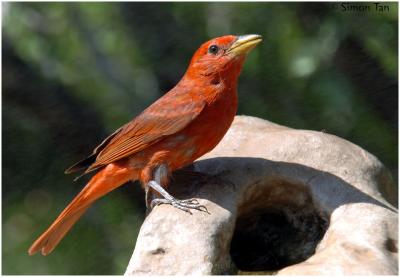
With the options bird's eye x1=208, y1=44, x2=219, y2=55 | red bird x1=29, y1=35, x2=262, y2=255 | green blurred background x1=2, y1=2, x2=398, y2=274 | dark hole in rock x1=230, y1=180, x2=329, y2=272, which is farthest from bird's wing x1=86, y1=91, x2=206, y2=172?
green blurred background x1=2, y1=2, x2=398, y2=274

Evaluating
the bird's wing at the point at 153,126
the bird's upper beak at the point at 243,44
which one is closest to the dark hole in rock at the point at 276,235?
the bird's wing at the point at 153,126

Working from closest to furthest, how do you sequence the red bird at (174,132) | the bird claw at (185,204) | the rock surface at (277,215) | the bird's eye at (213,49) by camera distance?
the rock surface at (277,215) < the bird claw at (185,204) < the red bird at (174,132) < the bird's eye at (213,49)

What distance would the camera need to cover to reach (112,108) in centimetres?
575

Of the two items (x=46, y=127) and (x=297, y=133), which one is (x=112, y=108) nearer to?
(x=46, y=127)

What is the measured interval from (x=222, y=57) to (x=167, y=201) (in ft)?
3.15

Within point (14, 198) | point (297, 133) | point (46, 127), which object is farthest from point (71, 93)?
point (297, 133)

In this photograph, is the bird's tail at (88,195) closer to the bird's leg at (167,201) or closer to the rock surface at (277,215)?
the bird's leg at (167,201)

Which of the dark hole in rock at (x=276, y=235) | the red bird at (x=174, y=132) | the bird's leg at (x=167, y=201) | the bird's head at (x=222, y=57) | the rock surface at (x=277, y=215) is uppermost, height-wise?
the bird's head at (x=222, y=57)

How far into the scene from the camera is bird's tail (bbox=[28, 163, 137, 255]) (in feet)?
14.4

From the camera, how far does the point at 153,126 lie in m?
4.34

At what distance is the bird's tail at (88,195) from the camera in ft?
14.4

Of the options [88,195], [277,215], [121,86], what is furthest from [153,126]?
[121,86]

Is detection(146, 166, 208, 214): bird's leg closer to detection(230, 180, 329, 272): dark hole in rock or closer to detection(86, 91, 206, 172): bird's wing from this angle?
detection(86, 91, 206, 172): bird's wing

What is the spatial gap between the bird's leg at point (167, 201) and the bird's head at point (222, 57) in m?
0.61
